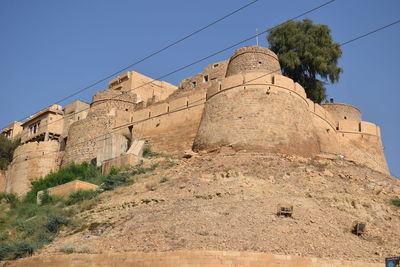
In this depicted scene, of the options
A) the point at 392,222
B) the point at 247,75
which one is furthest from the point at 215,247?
the point at 247,75

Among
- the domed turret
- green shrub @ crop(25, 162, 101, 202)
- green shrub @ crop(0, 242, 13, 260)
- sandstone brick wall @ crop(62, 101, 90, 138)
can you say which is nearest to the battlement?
sandstone brick wall @ crop(62, 101, 90, 138)

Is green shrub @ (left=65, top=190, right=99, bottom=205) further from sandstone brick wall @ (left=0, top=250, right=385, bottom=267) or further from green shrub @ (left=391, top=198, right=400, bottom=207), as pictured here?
green shrub @ (left=391, top=198, right=400, bottom=207)

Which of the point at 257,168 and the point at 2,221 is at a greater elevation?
the point at 257,168

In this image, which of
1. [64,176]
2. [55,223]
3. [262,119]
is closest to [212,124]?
[262,119]

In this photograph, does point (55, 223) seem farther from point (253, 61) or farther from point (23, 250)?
point (253, 61)

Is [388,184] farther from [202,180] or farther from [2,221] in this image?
[2,221]

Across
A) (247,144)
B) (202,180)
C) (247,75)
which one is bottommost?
(202,180)

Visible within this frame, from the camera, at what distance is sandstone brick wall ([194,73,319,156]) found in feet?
70.7

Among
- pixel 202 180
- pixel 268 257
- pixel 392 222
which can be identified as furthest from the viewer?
pixel 202 180

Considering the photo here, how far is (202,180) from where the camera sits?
18.9 m

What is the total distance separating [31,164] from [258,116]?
48.3 feet

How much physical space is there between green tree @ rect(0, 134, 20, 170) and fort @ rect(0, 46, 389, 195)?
1186 mm

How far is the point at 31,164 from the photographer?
31.4m

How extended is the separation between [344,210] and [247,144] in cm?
536
